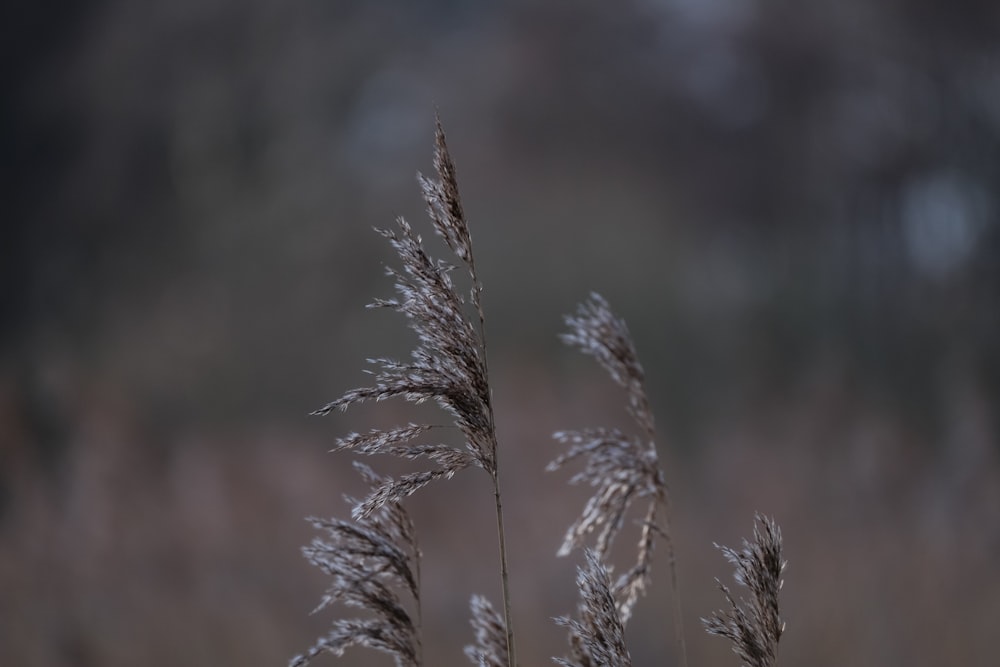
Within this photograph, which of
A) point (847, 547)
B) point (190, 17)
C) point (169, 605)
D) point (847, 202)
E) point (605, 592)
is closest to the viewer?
point (605, 592)

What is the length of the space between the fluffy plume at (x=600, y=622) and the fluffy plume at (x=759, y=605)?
4.3 inches

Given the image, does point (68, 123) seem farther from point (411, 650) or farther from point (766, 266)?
point (411, 650)

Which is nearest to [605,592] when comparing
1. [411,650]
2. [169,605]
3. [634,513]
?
[411,650]

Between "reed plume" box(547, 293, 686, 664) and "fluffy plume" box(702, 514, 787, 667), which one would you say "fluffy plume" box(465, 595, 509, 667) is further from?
"fluffy plume" box(702, 514, 787, 667)

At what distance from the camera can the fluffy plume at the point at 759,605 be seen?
0.95 metres

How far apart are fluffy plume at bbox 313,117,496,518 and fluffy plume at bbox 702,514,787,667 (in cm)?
31

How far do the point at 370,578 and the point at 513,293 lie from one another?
8.39 ft

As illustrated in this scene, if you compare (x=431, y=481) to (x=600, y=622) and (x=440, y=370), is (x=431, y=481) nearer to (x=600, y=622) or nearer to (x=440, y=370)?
(x=440, y=370)

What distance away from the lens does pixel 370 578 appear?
0.98 metres

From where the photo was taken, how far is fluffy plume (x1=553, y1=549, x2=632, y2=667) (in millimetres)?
922

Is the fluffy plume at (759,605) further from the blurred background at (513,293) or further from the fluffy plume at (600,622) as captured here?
the blurred background at (513,293)

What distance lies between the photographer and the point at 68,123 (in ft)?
13.1

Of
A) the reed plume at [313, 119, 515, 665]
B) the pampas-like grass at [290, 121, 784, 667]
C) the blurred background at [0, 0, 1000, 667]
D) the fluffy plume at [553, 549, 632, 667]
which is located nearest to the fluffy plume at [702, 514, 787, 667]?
the pampas-like grass at [290, 121, 784, 667]

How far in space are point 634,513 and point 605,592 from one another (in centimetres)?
233
